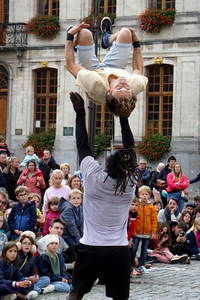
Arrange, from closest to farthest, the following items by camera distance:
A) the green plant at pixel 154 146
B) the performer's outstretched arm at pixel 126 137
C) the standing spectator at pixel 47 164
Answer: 1. the performer's outstretched arm at pixel 126 137
2. the standing spectator at pixel 47 164
3. the green plant at pixel 154 146

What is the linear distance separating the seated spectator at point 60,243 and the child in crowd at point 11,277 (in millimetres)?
882

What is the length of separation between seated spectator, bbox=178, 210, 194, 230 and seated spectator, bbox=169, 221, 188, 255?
24 cm

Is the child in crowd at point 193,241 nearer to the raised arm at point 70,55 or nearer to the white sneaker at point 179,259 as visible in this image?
the white sneaker at point 179,259

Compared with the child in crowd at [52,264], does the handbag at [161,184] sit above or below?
above

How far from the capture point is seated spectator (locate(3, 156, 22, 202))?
38.9ft

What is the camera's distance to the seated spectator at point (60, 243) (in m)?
8.54

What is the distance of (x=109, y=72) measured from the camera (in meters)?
5.32

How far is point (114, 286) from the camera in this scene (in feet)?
15.0

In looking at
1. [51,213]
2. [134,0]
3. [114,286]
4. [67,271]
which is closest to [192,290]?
[67,271]

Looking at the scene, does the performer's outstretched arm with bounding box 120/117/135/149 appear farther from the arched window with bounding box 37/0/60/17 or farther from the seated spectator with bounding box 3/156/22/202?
the arched window with bounding box 37/0/60/17

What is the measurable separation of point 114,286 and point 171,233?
23.0ft

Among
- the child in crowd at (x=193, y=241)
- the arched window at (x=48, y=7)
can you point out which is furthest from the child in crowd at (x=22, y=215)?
the arched window at (x=48, y=7)

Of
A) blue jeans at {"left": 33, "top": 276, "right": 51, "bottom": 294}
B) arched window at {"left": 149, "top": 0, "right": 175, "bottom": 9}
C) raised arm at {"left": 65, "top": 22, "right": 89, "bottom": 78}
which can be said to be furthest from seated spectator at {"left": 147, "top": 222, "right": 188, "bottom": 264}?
arched window at {"left": 149, "top": 0, "right": 175, "bottom": 9}

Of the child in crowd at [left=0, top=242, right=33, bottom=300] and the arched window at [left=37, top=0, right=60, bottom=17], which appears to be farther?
the arched window at [left=37, top=0, right=60, bottom=17]
